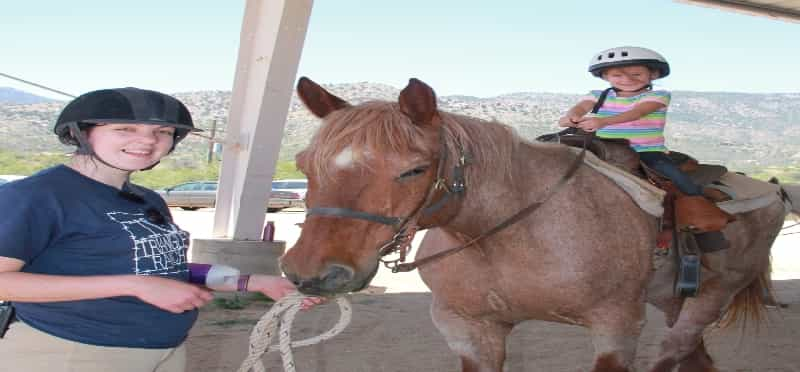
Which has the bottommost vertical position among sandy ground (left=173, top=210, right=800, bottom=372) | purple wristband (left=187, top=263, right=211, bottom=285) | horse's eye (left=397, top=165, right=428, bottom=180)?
sandy ground (left=173, top=210, right=800, bottom=372)

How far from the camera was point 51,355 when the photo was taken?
7.47 ft

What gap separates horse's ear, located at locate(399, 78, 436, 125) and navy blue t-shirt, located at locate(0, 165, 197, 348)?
0.96 meters

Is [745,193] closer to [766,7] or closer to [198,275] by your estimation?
[198,275]

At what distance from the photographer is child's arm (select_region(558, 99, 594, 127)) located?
4170mm

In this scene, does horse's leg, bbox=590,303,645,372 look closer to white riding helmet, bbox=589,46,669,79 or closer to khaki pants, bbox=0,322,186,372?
white riding helmet, bbox=589,46,669,79

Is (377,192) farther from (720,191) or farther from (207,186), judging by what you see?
(207,186)

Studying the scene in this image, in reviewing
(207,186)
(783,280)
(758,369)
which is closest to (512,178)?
(758,369)

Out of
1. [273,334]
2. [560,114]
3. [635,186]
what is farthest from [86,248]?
[560,114]

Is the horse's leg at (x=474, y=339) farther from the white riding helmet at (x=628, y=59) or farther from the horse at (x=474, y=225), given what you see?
the white riding helmet at (x=628, y=59)

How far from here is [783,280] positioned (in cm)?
1258

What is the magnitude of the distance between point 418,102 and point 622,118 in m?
1.66

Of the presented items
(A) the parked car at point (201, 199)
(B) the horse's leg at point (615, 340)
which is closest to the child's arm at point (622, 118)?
(B) the horse's leg at point (615, 340)

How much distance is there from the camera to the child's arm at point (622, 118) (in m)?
3.97

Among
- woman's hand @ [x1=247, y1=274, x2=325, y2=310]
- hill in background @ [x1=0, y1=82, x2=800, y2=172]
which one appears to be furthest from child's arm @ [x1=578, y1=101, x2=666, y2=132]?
hill in background @ [x1=0, y1=82, x2=800, y2=172]
